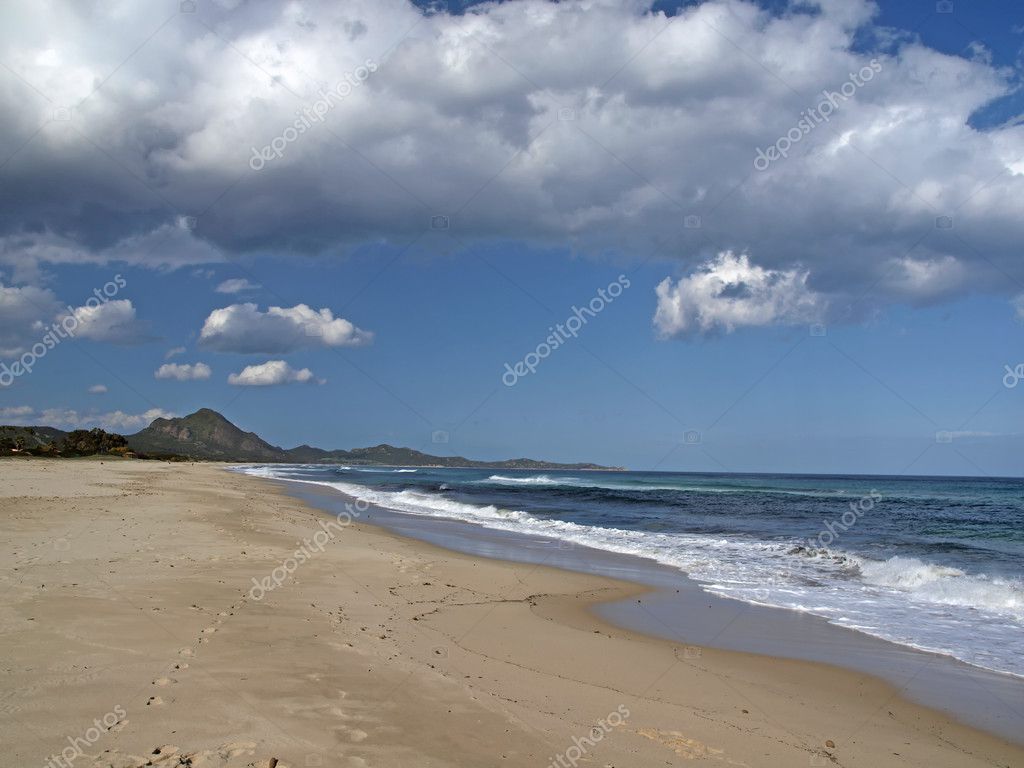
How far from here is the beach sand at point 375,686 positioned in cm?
461

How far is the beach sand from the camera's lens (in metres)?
4.61

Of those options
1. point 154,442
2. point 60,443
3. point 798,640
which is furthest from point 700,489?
point 154,442

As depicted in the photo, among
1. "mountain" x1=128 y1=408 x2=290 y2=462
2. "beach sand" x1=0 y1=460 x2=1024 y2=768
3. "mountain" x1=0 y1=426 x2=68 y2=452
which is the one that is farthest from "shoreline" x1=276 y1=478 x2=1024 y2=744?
"mountain" x1=128 y1=408 x2=290 y2=462

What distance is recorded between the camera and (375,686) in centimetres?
585

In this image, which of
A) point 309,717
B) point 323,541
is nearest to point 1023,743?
point 309,717

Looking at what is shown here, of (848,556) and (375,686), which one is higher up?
(375,686)

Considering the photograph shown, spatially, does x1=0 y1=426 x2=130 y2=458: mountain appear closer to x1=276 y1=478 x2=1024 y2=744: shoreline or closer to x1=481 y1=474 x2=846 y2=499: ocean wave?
x1=481 y1=474 x2=846 y2=499: ocean wave

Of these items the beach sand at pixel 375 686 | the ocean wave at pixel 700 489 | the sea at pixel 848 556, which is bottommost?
the ocean wave at pixel 700 489

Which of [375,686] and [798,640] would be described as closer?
[375,686]

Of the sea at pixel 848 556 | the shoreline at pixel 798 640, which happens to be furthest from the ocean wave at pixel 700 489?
the shoreline at pixel 798 640

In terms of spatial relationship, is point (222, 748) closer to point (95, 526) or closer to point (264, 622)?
point (264, 622)

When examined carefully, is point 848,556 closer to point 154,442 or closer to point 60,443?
point 60,443

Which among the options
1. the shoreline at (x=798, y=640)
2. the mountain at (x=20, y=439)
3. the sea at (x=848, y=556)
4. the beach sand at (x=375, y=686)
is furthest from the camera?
the mountain at (x=20, y=439)

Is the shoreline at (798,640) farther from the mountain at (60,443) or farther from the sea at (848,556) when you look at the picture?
the mountain at (60,443)
